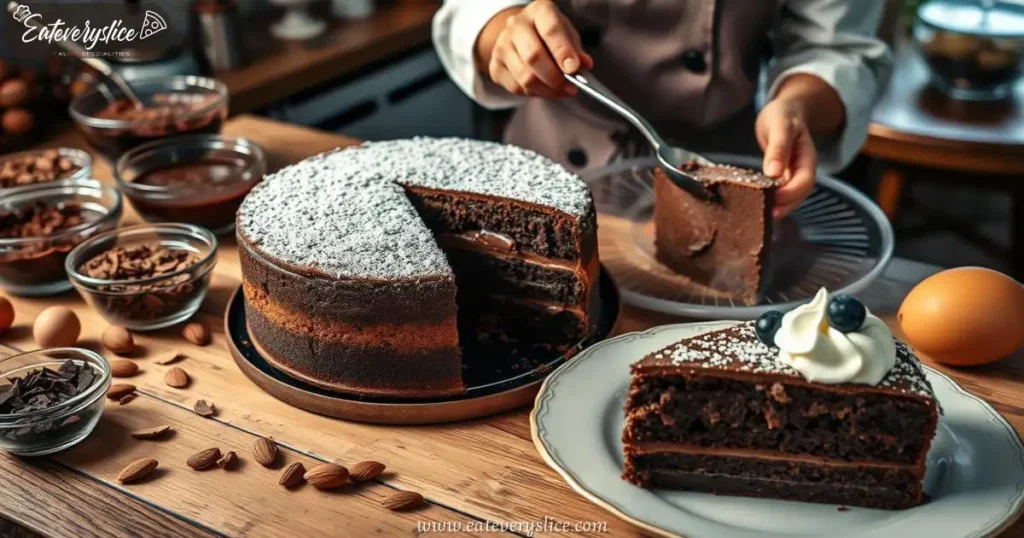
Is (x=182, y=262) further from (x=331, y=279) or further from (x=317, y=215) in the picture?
(x=331, y=279)

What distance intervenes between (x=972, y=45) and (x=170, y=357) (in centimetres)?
282

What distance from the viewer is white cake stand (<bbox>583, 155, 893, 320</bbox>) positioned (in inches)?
73.4

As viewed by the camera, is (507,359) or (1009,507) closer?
(1009,507)

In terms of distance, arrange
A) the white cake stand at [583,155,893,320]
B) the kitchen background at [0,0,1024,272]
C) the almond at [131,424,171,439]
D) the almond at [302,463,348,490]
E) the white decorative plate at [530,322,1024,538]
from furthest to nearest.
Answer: the kitchen background at [0,0,1024,272] → the white cake stand at [583,155,893,320] → the almond at [131,424,171,439] → the almond at [302,463,348,490] → the white decorative plate at [530,322,1024,538]

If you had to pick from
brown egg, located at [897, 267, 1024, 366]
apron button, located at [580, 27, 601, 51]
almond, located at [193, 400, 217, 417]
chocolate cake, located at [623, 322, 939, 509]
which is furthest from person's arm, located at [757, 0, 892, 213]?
almond, located at [193, 400, 217, 417]

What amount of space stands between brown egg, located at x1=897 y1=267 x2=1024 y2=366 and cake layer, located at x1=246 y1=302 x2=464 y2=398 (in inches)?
30.3

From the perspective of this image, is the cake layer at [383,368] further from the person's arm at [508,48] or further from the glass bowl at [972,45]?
the glass bowl at [972,45]

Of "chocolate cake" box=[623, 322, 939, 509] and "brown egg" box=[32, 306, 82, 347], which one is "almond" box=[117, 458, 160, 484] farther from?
"chocolate cake" box=[623, 322, 939, 509]

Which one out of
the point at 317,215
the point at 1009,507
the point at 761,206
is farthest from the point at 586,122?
the point at 1009,507

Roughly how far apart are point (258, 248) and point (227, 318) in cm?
23

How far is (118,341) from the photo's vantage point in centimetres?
177

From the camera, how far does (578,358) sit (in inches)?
63.2

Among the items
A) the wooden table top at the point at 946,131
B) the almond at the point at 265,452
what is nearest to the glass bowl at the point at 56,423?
the almond at the point at 265,452

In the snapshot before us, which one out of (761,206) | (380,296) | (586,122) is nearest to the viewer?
(380,296)
